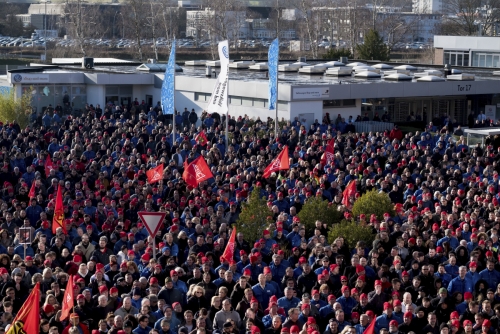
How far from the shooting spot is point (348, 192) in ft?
69.1

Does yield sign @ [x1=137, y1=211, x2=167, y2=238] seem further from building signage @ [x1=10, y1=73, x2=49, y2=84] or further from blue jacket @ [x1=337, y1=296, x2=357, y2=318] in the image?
building signage @ [x1=10, y1=73, x2=49, y2=84]

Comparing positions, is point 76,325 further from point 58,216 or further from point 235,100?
point 235,100

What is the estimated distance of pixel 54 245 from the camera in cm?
1647

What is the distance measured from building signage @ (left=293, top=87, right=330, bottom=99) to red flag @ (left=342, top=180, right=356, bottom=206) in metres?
16.1

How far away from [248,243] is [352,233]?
184cm

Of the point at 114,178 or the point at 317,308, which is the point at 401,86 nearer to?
the point at 114,178

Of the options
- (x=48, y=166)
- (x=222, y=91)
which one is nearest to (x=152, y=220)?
(x=48, y=166)

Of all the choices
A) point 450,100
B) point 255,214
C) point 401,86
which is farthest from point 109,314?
point 450,100

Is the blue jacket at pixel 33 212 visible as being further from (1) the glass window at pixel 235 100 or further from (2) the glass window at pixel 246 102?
(1) the glass window at pixel 235 100

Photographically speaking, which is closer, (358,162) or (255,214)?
(255,214)

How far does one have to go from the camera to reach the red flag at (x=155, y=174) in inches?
882

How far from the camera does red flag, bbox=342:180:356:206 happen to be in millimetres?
20922

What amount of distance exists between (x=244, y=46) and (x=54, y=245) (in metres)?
78.7

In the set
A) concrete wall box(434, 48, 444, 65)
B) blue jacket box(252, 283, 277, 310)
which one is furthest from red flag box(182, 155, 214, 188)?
concrete wall box(434, 48, 444, 65)
